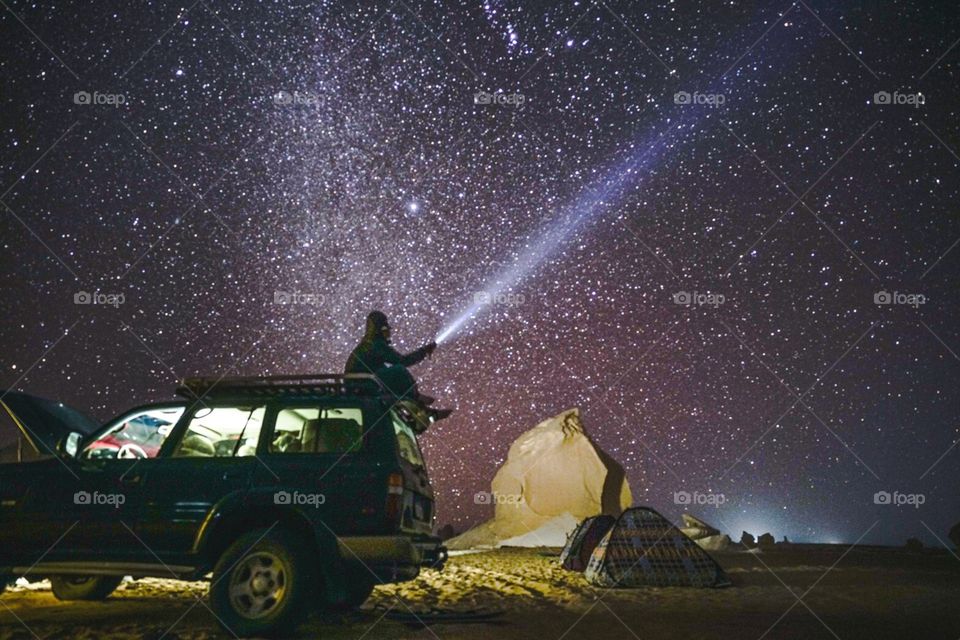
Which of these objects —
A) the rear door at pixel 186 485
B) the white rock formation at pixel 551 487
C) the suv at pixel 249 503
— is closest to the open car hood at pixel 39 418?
the suv at pixel 249 503

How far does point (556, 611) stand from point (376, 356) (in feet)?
12.1

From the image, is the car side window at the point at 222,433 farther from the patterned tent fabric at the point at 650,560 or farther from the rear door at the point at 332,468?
the patterned tent fabric at the point at 650,560

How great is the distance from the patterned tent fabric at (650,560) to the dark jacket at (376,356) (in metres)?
4.50

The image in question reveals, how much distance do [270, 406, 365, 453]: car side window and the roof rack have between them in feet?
0.60

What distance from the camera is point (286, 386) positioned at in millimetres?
6336

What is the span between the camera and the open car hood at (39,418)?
8.45 m

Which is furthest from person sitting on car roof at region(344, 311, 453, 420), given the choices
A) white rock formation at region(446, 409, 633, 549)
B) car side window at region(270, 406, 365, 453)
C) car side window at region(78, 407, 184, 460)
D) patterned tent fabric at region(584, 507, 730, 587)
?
white rock formation at region(446, 409, 633, 549)

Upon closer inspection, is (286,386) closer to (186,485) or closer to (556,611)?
(186,485)

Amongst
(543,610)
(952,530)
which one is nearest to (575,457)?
(952,530)

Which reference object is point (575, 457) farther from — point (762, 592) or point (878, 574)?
point (762, 592)

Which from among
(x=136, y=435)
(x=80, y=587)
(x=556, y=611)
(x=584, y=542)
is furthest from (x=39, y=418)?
(x=584, y=542)

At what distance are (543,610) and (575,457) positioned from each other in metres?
22.6

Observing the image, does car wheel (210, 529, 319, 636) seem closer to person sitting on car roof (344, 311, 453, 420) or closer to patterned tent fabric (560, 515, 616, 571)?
person sitting on car roof (344, 311, 453, 420)

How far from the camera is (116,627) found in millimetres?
5844
